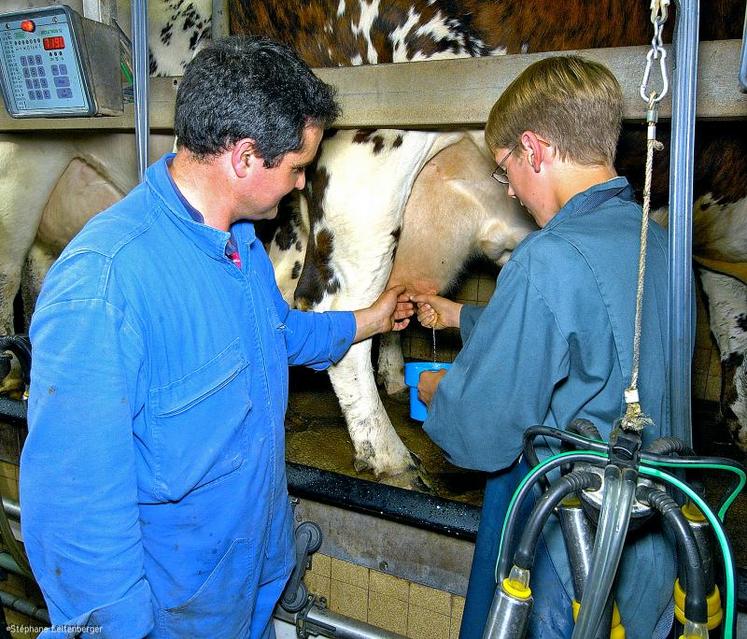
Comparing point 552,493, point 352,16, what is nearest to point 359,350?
point 352,16

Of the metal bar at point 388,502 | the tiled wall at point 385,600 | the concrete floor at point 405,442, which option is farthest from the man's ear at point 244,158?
the concrete floor at point 405,442

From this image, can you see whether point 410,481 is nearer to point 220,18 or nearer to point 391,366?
point 391,366

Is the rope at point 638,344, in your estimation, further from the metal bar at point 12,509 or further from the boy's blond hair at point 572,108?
the metal bar at point 12,509

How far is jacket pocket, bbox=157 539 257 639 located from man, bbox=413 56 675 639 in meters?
0.50

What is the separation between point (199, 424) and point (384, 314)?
1.04 meters

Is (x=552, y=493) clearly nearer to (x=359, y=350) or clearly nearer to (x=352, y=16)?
(x=359, y=350)

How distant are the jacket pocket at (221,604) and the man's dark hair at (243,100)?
82 cm

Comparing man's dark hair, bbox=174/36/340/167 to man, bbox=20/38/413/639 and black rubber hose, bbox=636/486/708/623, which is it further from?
black rubber hose, bbox=636/486/708/623

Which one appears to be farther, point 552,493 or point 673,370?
point 673,370

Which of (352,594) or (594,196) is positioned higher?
(594,196)

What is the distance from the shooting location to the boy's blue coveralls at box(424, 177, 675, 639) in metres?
1.19

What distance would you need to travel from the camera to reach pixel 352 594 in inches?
85.7

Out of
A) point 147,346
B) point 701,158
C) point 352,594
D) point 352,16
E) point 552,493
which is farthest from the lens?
point 701,158

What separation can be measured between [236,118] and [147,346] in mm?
454
